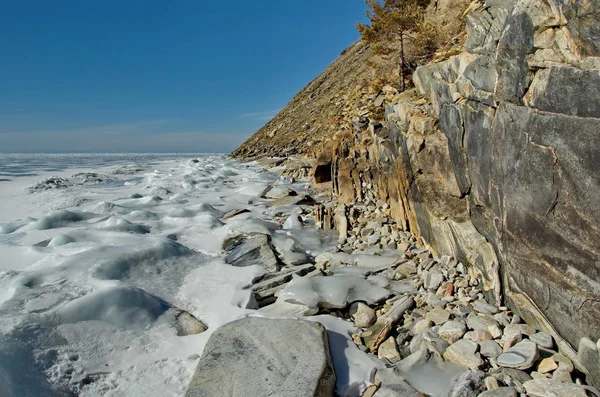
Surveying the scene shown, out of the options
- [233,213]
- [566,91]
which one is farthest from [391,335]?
[233,213]

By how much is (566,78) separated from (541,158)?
0.71 metres

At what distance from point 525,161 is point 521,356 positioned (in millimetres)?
1862

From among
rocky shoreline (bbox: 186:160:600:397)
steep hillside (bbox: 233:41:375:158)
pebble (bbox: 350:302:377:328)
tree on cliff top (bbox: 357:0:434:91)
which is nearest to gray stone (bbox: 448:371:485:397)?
rocky shoreline (bbox: 186:160:600:397)

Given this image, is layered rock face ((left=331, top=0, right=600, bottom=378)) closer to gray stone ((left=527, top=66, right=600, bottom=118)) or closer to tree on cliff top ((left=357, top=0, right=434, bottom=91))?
gray stone ((left=527, top=66, right=600, bottom=118))

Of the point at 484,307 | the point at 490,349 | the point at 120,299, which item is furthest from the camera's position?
the point at 120,299

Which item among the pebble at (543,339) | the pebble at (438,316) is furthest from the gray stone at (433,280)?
the pebble at (543,339)

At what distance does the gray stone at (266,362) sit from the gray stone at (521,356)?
162cm

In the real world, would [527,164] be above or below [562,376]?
above

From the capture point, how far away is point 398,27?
1298 centimetres

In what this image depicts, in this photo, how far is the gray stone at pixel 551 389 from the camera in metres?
2.60

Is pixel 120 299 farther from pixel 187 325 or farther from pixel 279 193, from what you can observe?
pixel 279 193

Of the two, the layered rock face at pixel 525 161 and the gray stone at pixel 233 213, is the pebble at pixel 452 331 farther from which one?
the gray stone at pixel 233 213

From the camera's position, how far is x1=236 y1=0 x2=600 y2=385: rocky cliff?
2.74 metres

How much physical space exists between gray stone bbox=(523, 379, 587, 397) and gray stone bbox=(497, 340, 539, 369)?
21cm
